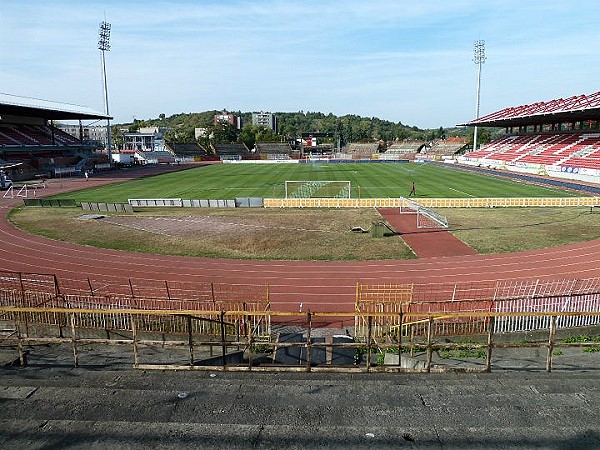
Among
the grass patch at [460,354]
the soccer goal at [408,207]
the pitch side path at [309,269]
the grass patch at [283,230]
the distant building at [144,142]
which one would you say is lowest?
the pitch side path at [309,269]

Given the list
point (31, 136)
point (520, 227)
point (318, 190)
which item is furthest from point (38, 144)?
point (520, 227)

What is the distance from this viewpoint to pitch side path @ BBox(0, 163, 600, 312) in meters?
18.8

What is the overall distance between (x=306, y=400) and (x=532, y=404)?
156 inches

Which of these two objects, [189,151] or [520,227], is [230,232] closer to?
[520,227]

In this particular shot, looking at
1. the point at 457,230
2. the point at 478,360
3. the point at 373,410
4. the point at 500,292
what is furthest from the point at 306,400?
the point at 457,230

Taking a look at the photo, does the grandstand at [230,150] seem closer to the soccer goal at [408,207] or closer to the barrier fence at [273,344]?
the soccer goal at [408,207]

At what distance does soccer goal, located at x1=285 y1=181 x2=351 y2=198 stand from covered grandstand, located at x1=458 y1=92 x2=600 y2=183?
98.3 feet

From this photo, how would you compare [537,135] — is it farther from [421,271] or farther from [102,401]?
[102,401]

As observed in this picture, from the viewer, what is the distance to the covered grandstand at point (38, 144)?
69312mm

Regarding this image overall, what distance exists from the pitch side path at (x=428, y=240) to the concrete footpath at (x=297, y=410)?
14966 mm

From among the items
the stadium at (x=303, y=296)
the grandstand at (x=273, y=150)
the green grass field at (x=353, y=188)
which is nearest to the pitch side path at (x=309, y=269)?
the stadium at (x=303, y=296)

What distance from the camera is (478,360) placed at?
11.9 metres

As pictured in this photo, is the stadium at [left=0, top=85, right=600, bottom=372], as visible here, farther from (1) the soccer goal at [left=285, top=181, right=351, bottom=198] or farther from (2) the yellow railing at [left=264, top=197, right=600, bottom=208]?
(1) the soccer goal at [left=285, top=181, right=351, bottom=198]

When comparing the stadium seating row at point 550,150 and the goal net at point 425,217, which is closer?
the goal net at point 425,217
